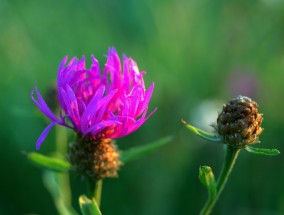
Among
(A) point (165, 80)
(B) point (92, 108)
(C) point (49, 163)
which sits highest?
(A) point (165, 80)

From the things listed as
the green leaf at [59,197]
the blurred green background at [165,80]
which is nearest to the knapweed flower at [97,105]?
the green leaf at [59,197]

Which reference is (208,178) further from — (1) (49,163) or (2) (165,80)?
(2) (165,80)

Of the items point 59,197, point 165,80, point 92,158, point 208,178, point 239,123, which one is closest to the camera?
point 208,178

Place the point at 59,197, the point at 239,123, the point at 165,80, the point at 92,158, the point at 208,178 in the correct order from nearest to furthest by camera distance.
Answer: the point at 208,178, the point at 239,123, the point at 92,158, the point at 59,197, the point at 165,80

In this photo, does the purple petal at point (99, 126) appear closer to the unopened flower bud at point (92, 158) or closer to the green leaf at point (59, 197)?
the unopened flower bud at point (92, 158)

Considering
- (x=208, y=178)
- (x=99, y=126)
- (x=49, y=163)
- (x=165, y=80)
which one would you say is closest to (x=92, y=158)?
(x=49, y=163)

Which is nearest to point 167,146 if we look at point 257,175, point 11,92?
point 257,175
